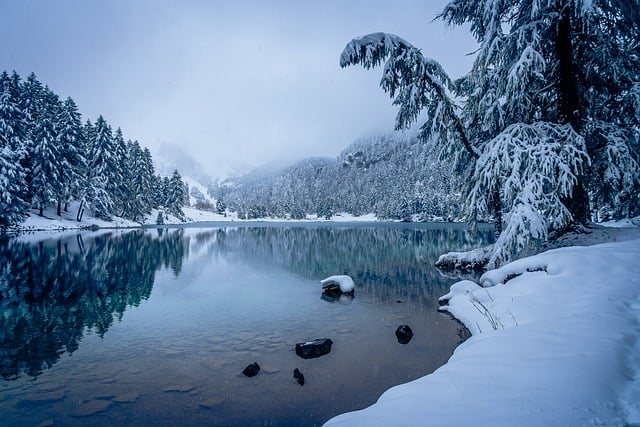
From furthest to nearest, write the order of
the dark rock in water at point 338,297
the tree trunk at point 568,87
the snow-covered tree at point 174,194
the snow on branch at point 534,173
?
the snow-covered tree at point 174,194 → the dark rock in water at point 338,297 → the tree trunk at point 568,87 → the snow on branch at point 534,173

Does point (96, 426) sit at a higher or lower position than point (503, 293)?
lower

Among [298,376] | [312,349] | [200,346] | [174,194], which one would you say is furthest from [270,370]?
[174,194]

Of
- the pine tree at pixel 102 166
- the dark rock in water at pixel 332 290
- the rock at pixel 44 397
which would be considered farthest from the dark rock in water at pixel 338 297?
the pine tree at pixel 102 166

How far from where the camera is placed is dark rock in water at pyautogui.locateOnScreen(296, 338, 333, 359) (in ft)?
26.3

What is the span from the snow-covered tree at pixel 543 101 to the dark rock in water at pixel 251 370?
315 inches

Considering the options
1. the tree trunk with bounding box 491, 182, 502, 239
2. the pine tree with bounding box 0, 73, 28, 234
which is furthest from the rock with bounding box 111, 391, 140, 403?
the pine tree with bounding box 0, 73, 28, 234

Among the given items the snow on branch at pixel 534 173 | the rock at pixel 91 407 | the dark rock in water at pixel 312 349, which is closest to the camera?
the rock at pixel 91 407

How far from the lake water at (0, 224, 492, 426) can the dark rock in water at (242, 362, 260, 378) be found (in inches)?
4.7

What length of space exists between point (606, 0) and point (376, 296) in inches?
475

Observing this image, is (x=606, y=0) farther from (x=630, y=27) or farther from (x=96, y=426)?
(x=96, y=426)

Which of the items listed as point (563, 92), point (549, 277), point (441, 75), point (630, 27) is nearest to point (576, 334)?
point (549, 277)

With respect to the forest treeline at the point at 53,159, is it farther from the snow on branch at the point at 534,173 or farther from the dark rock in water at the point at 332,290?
the snow on branch at the point at 534,173

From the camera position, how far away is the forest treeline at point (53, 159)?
39438mm

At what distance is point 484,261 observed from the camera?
19.0m
